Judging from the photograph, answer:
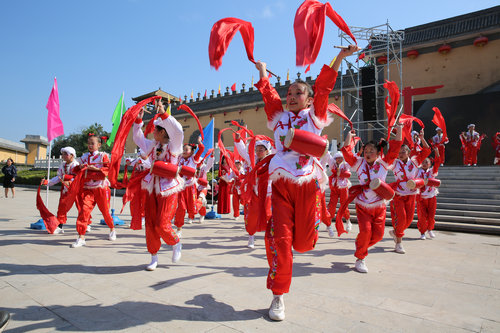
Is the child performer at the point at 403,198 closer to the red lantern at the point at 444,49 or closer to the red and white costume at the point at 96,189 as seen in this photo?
the red and white costume at the point at 96,189

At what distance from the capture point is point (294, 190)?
2.72 m

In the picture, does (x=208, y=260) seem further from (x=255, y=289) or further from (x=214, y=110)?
(x=214, y=110)

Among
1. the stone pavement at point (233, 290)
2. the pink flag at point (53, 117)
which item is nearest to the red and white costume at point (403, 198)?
the stone pavement at point (233, 290)

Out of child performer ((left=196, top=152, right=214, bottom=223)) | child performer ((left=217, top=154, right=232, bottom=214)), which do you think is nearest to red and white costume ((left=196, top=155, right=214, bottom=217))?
child performer ((left=196, top=152, right=214, bottom=223))

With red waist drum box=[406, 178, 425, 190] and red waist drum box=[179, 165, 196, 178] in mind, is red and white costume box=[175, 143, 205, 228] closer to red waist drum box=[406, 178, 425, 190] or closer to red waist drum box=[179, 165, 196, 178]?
red waist drum box=[179, 165, 196, 178]

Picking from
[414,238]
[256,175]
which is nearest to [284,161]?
[256,175]

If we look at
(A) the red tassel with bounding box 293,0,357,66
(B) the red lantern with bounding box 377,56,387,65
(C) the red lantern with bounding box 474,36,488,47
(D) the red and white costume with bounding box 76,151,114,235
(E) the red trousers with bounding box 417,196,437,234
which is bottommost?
(E) the red trousers with bounding box 417,196,437,234

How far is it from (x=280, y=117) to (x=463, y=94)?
17.5 m

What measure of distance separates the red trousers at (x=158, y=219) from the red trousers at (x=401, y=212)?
356 centimetres

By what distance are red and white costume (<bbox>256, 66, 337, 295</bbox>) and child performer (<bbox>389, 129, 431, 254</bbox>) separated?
298cm

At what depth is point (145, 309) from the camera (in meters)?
2.57

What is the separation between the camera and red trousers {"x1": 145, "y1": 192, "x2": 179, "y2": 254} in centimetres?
377

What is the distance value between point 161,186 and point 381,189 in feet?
8.90

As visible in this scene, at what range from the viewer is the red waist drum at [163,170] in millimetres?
3744
